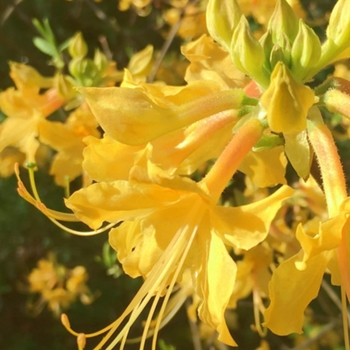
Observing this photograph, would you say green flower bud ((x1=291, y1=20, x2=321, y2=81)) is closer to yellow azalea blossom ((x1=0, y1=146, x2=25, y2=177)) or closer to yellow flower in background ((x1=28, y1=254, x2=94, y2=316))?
yellow azalea blossom ((x1=0, y1=146, x2=25, y2=177))

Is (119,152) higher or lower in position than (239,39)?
lower

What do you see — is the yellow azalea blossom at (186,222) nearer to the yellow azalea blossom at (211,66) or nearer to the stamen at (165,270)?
the stamen at (165,270)

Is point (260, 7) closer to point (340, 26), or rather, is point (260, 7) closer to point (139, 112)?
point (340, 26)

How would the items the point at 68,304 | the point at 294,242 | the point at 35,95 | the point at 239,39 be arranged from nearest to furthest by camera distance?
the point at 239,39, the point at 294,242, the point at 35,95, the point at 68,304

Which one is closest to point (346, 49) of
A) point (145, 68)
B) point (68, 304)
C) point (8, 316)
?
point (145, 68)

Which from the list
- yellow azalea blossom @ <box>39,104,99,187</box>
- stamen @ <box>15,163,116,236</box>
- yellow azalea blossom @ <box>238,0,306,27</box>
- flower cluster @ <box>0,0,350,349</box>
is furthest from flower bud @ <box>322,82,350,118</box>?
yellow azalea blossom @ <box>238,0,306,27</box>

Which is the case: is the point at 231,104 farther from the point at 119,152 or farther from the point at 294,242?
the point at 294,242
